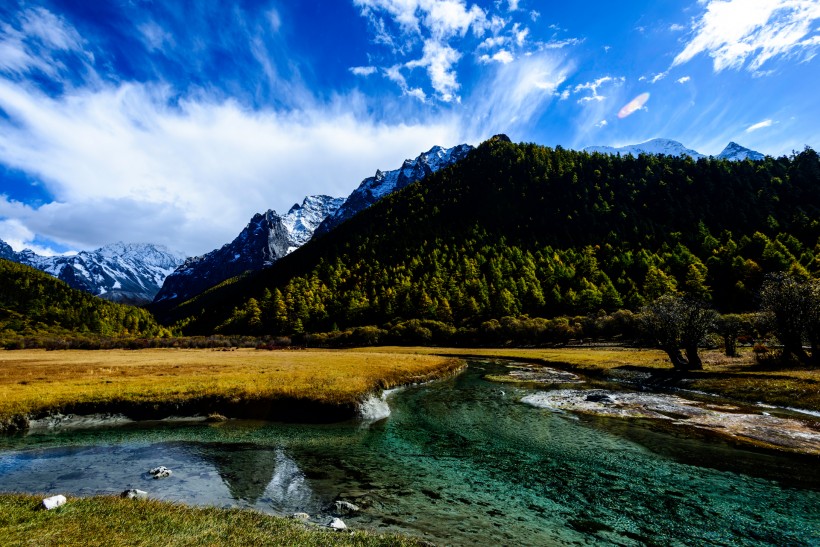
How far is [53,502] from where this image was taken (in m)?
15.1

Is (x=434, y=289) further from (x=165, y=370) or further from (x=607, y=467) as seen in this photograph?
(x=607, y=467)

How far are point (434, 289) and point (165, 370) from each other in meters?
134

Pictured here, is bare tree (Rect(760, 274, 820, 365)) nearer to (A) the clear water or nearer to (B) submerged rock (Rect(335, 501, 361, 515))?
(A) the clear water

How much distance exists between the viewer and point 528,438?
30562mm

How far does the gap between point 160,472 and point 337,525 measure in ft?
44.2

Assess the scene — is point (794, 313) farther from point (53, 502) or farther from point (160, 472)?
point (53, 502)

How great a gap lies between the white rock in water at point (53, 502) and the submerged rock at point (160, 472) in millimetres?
6802

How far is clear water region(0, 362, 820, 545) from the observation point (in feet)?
55.5

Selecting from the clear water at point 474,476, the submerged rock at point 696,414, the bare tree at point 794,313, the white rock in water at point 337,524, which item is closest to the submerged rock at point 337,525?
Result: the white rock in water at point 337,524

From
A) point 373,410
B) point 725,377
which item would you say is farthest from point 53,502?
point 725,377

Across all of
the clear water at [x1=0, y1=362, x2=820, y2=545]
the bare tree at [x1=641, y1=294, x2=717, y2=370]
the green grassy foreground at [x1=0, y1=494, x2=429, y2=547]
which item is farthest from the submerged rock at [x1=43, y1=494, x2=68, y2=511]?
the bare tree at [x1=641, y1=294, x2=717, y2=370]

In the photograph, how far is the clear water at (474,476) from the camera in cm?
1691

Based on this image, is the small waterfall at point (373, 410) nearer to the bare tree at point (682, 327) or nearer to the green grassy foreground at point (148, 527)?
the green grassy foreground at point (148, 527)

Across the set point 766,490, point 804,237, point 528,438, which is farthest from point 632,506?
point 804,237
